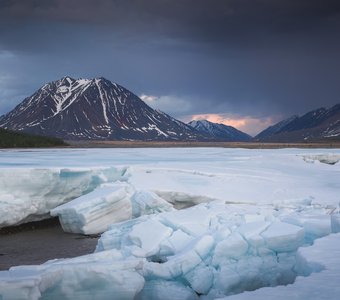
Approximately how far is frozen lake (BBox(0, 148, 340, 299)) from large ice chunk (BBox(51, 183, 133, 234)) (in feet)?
0.09

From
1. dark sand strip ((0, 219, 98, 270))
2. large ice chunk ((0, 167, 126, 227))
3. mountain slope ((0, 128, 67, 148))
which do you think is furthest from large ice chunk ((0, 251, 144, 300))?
mountain slope ((0, 128, 67, 148))

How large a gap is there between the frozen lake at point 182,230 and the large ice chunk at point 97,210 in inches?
1.1

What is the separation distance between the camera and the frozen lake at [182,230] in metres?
7.62

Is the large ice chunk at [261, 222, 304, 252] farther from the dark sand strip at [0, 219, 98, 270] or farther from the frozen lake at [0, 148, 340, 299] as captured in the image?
the dark sand strip at [0, 219, 98, 270]

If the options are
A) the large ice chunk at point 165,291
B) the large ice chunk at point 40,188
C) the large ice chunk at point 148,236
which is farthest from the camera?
the large ice chunk at point 40,188

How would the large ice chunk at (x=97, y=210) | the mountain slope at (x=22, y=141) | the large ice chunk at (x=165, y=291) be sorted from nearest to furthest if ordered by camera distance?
the large ice chunk at (x=165, y=291) < the large ice chunk at (x=97, y=210) < the mountain slope at (x=22, y=141)

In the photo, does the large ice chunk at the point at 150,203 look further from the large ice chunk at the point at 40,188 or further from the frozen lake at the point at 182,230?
the large ice chunk at the point at 40,188

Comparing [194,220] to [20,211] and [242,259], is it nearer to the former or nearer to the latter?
[242,259]

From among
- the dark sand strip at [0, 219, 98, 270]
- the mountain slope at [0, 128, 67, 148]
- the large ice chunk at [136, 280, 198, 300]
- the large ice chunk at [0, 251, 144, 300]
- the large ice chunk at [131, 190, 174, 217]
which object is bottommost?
the dark sand strip at [0, 219, 98, 270]

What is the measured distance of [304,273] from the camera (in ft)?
23.3

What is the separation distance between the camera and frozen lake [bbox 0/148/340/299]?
762 cm

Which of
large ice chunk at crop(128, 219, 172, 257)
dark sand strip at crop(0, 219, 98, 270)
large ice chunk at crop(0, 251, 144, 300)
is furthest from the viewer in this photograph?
dark sand strip at crop(0, 219, 98, 270)

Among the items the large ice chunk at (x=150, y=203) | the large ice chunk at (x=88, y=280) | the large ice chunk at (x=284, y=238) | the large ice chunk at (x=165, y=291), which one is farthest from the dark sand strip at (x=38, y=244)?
the large ice chunk at (x=284, y=238)

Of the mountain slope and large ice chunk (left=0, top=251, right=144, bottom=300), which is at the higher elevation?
the mountain slope
